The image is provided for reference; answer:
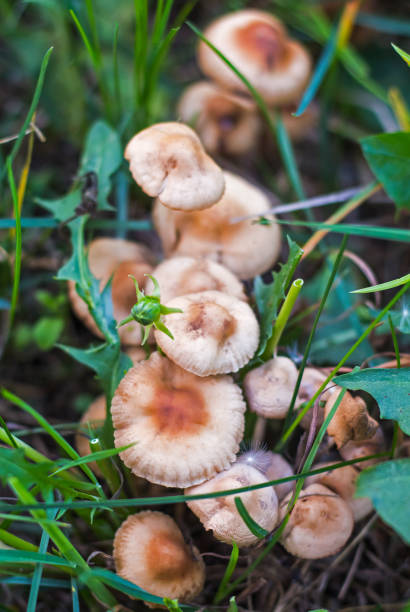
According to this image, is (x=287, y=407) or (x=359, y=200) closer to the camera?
(x=287, y=407)

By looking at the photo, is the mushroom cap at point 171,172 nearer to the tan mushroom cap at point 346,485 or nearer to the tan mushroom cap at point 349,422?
the tan mushroom cap at point 349,422

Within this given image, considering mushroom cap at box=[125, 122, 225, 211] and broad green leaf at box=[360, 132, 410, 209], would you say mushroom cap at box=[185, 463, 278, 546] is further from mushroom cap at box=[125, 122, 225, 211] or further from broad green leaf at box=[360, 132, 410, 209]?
broad green leaf at box=[360, 132, 410, 209]

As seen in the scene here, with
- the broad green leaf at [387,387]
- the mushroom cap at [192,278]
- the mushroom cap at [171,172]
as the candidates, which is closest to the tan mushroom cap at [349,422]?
the broad green leaf at [387,387]

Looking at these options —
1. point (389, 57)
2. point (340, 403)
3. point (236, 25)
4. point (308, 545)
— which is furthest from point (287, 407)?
point (389, 57)

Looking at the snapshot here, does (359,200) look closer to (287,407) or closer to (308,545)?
(287,407)

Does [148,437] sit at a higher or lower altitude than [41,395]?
higher

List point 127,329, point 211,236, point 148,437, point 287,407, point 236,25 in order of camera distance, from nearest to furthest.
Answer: point 148,437 → point 287,407 → point 127,329 → point 211,236 → point 236,25

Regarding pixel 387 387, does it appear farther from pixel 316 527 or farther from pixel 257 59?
pixel 257 59
